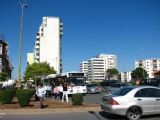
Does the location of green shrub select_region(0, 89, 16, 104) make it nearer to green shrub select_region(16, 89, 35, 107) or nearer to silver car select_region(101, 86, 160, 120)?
green shrub select_region(16, 89, 35, 107)

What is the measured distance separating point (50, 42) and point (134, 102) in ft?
392

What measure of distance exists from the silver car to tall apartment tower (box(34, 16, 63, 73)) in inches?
4567

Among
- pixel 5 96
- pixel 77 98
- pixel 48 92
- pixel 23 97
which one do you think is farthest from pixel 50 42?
pixel 23 97

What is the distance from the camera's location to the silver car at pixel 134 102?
555 inches

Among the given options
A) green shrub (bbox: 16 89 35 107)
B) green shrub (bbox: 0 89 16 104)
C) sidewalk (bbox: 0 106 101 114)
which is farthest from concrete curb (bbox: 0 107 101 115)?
green shrub (bbox: 0 89 16 104)

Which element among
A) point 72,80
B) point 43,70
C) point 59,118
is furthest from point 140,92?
point 43,70

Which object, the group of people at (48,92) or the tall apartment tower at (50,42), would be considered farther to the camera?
the tall apartment tower at (50,42)

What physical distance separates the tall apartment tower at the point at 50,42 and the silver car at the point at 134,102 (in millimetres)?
115995

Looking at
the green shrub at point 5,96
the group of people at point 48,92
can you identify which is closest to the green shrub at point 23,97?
the group of people at point 48,92

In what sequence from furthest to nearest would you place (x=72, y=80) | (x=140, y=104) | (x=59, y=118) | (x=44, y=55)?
(x=44, y=55)
(x=72, y=80)
(x=59, y=118)
(x=140, y=104)

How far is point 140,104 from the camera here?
47.1ft

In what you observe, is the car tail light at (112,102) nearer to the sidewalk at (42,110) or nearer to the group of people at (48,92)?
the sidewalk at (42,110)

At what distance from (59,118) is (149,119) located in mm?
4217

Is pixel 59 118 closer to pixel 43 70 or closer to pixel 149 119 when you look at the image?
pixel 149 119
